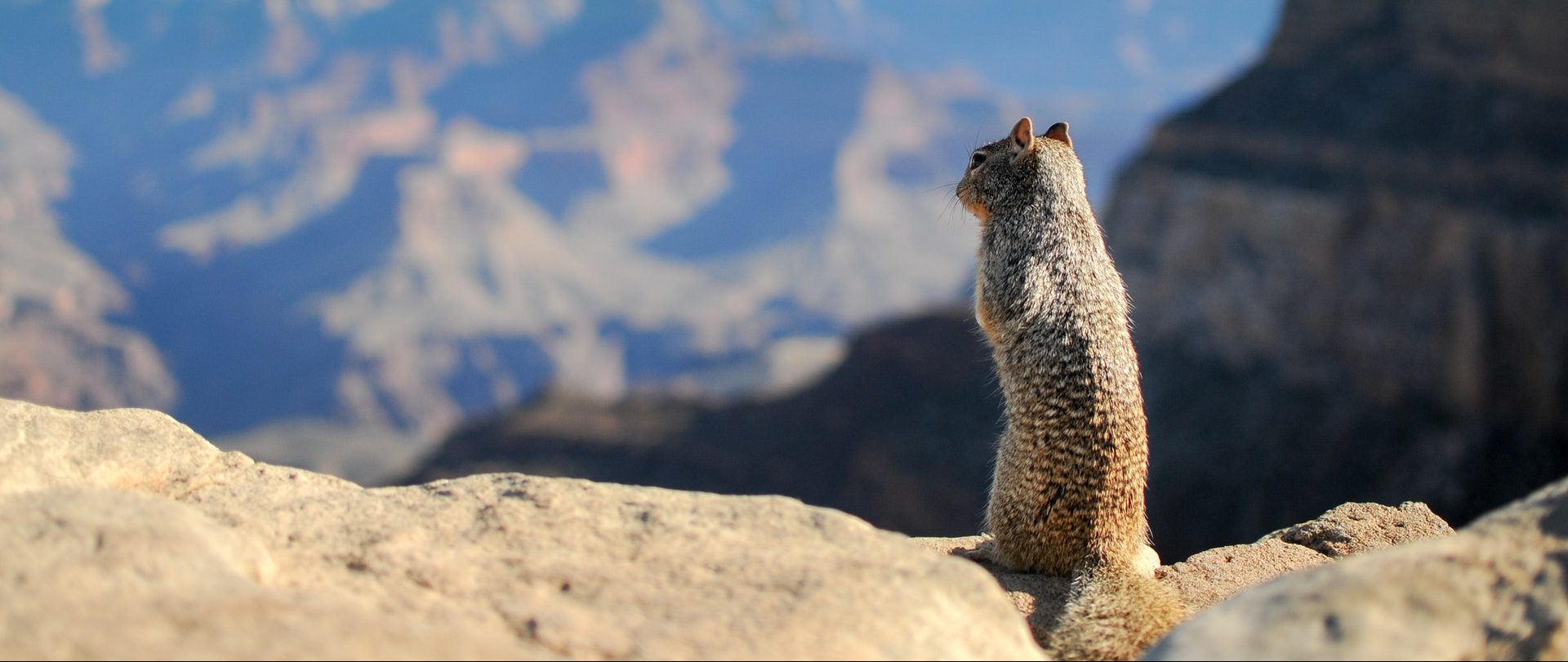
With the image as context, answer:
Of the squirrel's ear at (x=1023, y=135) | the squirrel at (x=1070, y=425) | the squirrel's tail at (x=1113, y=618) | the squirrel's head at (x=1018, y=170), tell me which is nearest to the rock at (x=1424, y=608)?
the squirrel's tail at (x=1113, y=618)

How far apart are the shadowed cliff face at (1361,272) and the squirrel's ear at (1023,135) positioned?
126 feet

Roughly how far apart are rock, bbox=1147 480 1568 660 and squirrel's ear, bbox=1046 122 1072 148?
5281mm

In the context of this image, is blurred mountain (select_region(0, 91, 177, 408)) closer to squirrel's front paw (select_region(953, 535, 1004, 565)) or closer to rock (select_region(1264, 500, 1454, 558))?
squirrel's front paw (select_region(953, 535, 1004, 565))

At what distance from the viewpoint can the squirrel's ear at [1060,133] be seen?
9.84 meters

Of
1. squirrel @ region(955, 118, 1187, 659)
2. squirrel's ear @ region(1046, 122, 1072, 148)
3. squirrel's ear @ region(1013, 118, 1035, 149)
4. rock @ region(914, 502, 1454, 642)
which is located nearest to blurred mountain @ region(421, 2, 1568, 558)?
rock @ region(914, 502, 1454, 642)

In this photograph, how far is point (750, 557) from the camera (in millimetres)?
5680

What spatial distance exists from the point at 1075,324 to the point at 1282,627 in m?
3.25

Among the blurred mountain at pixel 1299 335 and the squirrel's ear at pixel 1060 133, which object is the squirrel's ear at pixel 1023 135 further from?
the blurred mountain at pixel 1299 335

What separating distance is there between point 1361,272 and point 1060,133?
4895cm

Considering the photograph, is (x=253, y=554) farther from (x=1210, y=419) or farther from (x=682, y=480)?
(x=682, y=480)

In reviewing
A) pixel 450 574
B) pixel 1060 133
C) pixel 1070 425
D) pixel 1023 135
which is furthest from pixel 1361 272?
pixel 450 574

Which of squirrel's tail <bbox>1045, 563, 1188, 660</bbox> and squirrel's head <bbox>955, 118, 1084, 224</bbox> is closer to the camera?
squirrel's tail <bbox>1045, 563, 1188, 660</bbox>

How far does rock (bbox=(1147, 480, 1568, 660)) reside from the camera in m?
4.74

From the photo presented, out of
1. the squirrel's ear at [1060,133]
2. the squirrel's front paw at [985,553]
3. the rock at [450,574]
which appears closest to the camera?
the rock at [450,574]
